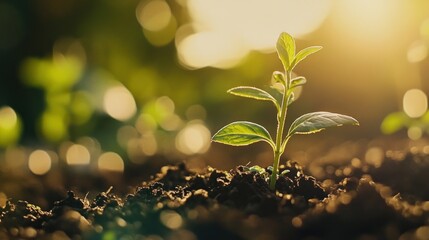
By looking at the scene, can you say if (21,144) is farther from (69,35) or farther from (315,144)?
(315,144)

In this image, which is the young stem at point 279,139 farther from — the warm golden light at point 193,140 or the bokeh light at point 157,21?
the bokeh light at point 157,21

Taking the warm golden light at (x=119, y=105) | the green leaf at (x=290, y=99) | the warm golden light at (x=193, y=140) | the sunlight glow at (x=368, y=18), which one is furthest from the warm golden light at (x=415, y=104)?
the warm golden light at (x=119, y=105)

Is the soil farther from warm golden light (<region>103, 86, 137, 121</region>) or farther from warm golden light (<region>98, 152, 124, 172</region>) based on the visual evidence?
warm golden light (<region>103, 86, 137, 121</region>)

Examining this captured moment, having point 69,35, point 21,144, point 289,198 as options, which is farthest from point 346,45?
point 289,198

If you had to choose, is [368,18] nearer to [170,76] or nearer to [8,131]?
[170,76]

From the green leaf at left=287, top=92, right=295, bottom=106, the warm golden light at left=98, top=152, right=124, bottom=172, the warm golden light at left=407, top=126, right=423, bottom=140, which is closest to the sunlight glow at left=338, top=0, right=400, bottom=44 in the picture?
the warm golden light at left=407, top=126, right=423, bottom=140
